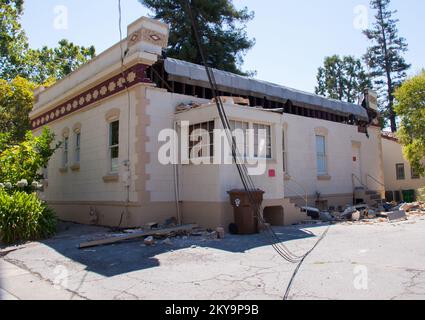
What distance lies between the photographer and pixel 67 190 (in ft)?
56.8

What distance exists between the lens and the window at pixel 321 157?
61.6ft

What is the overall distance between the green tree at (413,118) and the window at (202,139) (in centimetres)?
1360

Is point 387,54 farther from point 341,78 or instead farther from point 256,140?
point 256,140

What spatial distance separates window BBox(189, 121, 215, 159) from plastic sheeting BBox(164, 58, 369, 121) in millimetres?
2358

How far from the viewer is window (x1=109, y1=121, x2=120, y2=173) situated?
46.7 ft

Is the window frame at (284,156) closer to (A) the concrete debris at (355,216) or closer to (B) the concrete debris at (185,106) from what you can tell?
(A) the concrete debris at (355,216)

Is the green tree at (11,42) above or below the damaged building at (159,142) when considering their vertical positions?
above

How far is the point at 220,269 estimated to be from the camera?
7133mm

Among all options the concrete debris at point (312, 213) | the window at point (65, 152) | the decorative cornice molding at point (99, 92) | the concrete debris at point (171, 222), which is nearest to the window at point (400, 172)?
the concrete debris at point (312, 213)

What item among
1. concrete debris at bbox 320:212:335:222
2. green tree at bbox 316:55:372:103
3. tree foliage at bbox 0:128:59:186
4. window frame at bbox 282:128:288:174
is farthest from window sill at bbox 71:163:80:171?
green tree at bbox 316:55:372:103
